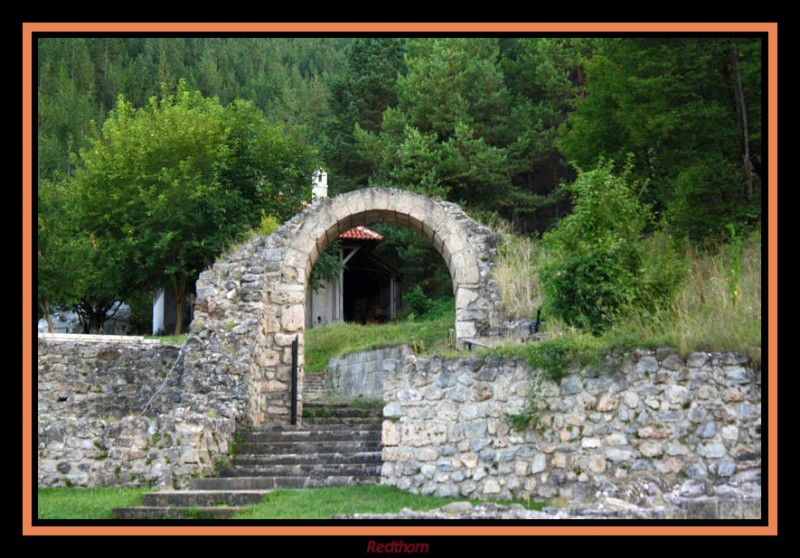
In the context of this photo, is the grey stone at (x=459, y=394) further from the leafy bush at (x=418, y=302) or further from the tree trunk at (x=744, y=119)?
the leafy bush at (x=418, y=302)

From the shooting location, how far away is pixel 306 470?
39.1 feet

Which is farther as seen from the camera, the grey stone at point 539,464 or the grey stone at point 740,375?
the grey stone at point 539,464

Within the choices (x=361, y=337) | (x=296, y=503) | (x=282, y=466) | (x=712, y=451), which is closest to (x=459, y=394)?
(x=296, y=503)

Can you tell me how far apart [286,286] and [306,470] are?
14.2 ft

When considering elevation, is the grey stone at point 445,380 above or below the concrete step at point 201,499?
above

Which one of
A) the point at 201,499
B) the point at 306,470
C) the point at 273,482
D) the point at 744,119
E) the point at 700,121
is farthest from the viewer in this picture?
the point at 700,121

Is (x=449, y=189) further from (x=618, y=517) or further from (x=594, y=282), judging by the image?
(x=618, y=517)

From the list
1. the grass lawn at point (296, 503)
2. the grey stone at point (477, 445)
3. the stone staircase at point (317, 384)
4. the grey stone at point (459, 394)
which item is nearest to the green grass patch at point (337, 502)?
the grass lawn at point (296, 503)

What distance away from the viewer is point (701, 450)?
9062mm

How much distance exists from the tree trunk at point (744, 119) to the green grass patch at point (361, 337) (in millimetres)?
8766

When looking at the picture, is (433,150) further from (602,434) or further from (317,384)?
(602,434)

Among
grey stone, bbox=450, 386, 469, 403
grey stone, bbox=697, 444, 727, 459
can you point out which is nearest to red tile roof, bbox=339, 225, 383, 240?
grey stone, bbox=450, 386, 469, 403

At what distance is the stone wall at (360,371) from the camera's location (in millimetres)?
21219

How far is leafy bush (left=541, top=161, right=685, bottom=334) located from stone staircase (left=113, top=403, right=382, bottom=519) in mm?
3058
